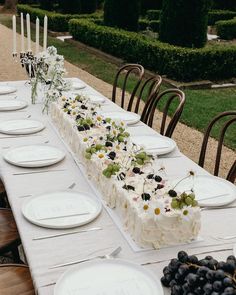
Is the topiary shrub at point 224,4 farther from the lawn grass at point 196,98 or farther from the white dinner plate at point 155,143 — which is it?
the white dinner plate at point 155,143

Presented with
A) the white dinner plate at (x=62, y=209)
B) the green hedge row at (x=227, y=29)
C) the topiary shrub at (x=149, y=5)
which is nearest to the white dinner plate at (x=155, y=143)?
the white dinner plate at (x=62, y=209)

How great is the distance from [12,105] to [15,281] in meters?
1.97

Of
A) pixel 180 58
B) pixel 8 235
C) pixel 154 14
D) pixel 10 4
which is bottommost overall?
pixel 10 4

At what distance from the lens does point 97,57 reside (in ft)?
41.1

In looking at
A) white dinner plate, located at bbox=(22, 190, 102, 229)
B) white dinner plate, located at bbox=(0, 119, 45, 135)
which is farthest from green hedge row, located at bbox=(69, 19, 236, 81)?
white dinner plate, located at bbox=(22, 190, 102, 229)

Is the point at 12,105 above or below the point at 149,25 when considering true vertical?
above

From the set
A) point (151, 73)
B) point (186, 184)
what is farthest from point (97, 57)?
point (186, 184)

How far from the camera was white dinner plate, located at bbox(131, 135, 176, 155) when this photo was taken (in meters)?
3.19

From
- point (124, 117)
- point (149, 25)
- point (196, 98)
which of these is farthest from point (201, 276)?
point (149, 25)

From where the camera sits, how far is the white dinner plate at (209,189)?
8.23ft

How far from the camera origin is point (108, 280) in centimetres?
184

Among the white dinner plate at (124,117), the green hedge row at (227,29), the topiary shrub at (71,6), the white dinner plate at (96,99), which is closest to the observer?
the white dinner plate at (124,117)

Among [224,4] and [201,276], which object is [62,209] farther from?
[224,4]

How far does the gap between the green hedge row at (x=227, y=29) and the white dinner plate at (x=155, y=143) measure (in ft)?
42.0
